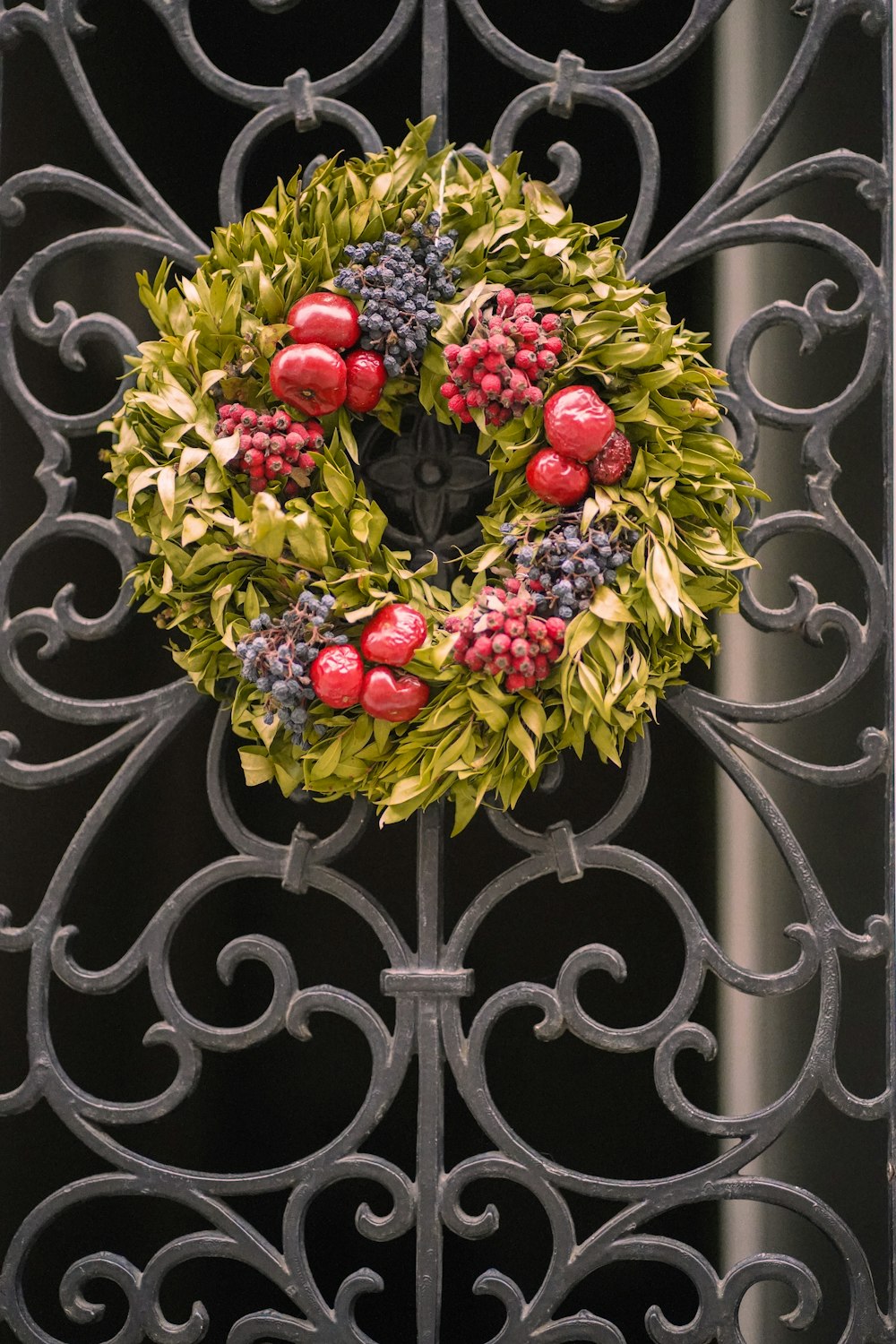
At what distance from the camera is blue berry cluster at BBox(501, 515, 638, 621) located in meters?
1.02

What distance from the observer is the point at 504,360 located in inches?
40.5

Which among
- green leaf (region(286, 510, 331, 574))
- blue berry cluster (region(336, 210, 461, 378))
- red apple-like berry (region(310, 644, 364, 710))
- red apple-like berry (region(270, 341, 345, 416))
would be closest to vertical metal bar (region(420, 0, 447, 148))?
blue berry cluster (region(336, 210, 461, 378))

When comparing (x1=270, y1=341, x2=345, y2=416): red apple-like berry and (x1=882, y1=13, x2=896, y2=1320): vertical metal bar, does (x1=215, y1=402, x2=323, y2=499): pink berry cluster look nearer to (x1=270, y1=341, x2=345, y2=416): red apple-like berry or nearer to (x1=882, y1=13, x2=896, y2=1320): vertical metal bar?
(x1=270, y1=341, x2=345, y2=416): red apple-like berry

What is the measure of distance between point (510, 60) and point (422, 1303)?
47.8 inches

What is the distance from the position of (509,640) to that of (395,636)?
0.34 ft

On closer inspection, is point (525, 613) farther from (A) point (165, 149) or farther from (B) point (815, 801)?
(A) point (165, 149)

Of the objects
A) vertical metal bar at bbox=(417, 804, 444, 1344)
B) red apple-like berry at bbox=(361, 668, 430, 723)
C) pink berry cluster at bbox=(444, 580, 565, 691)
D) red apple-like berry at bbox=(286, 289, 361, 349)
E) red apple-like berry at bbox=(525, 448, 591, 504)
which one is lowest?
vertical metal bar at bbox=(417, 804, 444, 1344)

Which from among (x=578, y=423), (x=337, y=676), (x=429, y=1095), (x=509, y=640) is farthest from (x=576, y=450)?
(x=429, y=1095)

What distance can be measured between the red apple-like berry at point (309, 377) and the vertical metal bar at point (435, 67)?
283 millimetres

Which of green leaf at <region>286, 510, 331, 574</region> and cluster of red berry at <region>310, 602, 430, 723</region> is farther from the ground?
green leaf at <region>286, 510, 331, 574</region>

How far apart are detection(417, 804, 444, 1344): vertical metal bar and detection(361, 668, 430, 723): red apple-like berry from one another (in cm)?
13

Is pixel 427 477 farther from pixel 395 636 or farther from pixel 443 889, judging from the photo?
pixel 443 889

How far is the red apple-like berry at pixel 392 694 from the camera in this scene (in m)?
1.02

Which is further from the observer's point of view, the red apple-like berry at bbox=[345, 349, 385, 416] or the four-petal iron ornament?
the four-petal iron ornament
